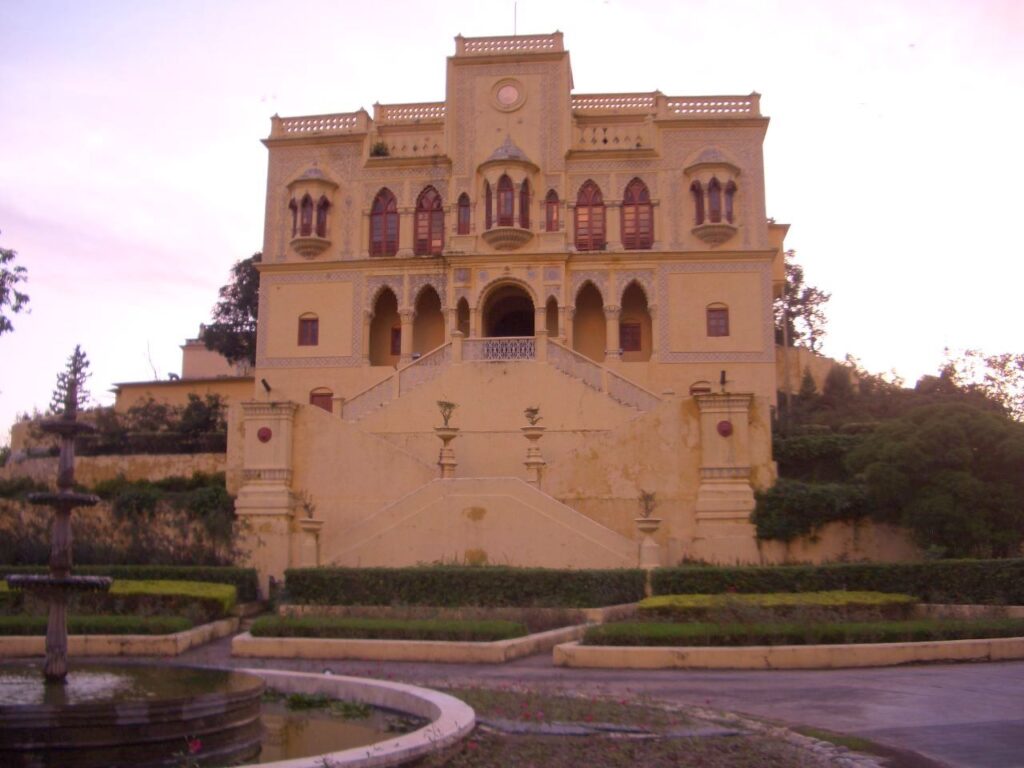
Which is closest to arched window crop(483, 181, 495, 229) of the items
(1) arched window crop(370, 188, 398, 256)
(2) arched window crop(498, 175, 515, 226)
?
(2) arched window crop(498, 175, 515, 226)

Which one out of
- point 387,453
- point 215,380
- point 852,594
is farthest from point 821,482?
point 215,380

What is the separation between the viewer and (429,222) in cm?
3772

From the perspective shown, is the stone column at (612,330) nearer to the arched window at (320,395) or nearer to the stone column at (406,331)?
the stone column at (406,331)

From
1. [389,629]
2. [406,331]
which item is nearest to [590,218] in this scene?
[406,331]

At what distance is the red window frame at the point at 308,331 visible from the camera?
3694cm

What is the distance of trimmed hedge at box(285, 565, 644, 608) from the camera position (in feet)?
66.3

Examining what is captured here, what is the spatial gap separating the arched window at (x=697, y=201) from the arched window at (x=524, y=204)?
18.8 ft

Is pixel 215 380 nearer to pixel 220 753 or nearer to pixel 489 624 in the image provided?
pixel 489 624

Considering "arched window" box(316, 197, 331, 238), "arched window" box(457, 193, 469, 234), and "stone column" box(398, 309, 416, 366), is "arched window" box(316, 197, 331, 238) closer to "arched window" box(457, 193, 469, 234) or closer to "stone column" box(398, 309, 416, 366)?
"stone column" box(398, 309, 416, 366)

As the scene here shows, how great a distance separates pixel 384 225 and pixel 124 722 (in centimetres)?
3091

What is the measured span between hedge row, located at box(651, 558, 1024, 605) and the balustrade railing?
10.0 m

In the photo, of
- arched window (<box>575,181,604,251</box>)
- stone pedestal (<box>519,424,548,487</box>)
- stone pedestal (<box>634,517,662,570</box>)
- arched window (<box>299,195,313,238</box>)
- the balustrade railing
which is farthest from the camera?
arched window (<box>299,195,313,238</box>)

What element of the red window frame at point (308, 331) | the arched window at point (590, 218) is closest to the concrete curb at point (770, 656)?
the arched window at point (590, 218)

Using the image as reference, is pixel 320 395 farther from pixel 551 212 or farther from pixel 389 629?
pixel 389 629
